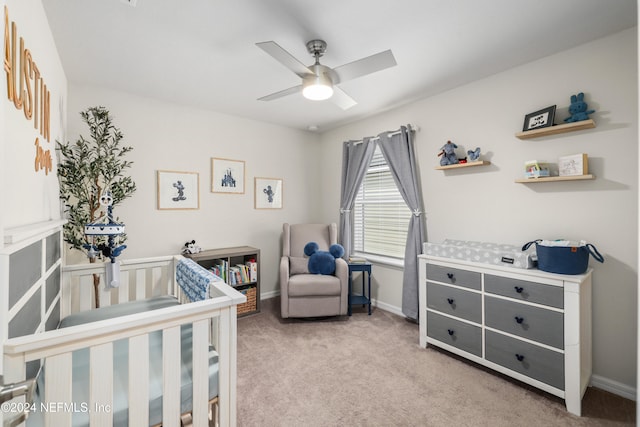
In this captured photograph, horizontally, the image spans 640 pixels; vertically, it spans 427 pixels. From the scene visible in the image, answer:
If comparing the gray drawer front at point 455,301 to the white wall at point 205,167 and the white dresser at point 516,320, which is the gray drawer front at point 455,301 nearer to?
the white dresser at point 516,320

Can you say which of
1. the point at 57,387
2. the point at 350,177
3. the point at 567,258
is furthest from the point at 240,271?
the point at 567,258

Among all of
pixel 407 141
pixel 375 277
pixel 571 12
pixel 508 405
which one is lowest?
pixel 508 405

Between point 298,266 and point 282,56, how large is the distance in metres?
2.35

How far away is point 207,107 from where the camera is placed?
3273 mm

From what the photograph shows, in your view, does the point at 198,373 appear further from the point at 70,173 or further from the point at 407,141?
the point at 407,141

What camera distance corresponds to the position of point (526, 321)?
192 centimetres

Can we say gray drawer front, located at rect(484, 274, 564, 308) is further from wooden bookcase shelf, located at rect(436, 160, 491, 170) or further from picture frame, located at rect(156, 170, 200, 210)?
picture frame, located at rect(156, 170, 200, 210)

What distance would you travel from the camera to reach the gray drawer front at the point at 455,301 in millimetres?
2182

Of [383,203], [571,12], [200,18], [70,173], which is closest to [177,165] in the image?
[70,173]

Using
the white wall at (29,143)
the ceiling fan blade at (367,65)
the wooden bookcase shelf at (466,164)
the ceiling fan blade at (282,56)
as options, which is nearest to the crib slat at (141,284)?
the white wall at (29,143)

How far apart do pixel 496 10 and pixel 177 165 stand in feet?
10.2

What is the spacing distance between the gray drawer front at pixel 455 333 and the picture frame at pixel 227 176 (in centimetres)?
262

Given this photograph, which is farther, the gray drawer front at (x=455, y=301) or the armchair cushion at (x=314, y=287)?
the armchair cushion at (x=314, y=287)

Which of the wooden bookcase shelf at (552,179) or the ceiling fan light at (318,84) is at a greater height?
the ceiling fan light at (318,84)
